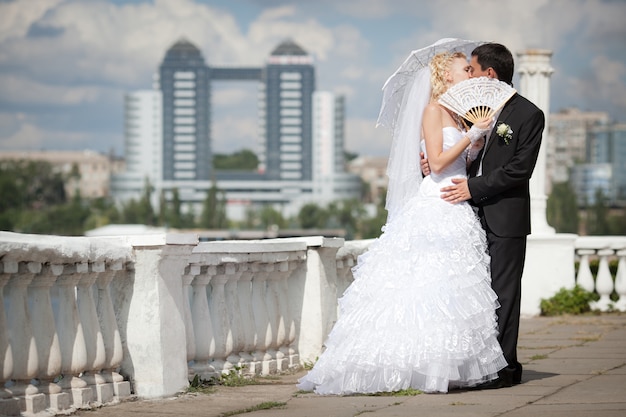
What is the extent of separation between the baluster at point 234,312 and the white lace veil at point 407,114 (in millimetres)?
880

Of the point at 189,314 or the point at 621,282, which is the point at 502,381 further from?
the point at 621,282

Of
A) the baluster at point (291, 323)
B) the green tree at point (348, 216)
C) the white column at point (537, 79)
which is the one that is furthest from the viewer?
the green tree at point (348, 216)

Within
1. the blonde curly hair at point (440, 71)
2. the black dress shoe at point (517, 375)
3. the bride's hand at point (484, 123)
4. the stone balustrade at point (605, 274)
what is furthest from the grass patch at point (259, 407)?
the stone balustrade at point (605, 274)

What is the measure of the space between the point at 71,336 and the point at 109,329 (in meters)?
0.32

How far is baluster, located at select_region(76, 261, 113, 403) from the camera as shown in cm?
561

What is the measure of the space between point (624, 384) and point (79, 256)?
2.67m

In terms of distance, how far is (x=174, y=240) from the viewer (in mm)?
5859

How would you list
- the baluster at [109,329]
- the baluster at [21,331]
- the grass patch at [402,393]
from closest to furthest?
1. the baluster at [21,331]
2. the baluster at [109,329]
3. the grass patch at [402,393]

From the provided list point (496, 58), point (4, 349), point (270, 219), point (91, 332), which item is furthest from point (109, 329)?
point (270, 219)

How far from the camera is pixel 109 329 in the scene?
5.77m

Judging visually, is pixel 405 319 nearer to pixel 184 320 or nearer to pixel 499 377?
pixel 499 377

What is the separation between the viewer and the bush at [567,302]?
12320mm

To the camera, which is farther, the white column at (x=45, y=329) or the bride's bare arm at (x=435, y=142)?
the bride's bare arm at (x=435, y=142)

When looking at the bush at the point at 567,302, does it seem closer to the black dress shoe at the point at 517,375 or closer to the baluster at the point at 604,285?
the baluster at the point at 604,285
